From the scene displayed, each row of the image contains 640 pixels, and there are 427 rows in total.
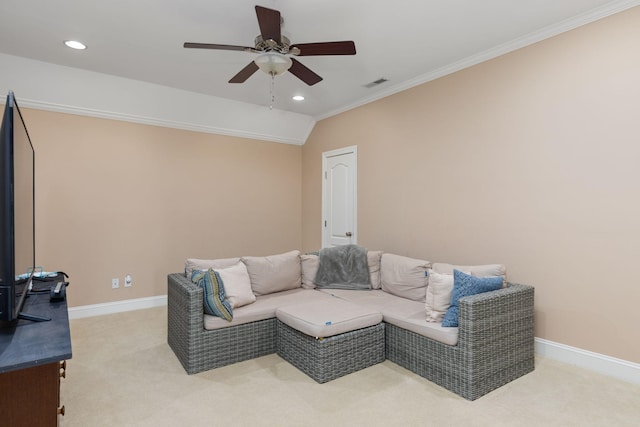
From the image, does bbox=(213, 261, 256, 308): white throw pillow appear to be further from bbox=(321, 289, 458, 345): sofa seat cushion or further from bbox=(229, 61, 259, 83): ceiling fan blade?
bbox=(229, 61, 259, 83): ceiling fan blade

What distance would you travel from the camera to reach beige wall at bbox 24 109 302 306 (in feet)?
13.1

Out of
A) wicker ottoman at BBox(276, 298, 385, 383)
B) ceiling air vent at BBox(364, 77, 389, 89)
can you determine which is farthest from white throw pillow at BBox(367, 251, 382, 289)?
ceiling air vent at BBox(364, 77, 389, 89)

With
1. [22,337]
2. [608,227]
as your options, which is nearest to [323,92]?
[608,227]

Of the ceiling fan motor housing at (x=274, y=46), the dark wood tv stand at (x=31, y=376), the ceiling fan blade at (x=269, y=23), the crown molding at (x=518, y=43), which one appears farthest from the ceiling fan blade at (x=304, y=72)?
the dark wood tv stand at (x=31, y=376)

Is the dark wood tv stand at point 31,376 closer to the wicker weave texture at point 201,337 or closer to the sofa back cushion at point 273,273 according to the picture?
the wicker weave texture at point 201,337

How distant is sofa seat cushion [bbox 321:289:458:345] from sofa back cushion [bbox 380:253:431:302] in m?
0.07

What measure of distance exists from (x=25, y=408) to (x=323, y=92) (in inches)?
160

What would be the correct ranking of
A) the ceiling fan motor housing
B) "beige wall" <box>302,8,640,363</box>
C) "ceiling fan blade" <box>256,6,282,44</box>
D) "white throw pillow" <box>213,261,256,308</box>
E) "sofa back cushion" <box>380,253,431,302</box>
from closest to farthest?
"ceiling fan blade" <box>256,6,282,44</box>, the ceiling fan motor housing, "beige wall" <box>302,8,640,363</box>, "white throw pillow" <box>213,261,256,308</box>, "sofa back cushion" <box>380,253,431,302</box>

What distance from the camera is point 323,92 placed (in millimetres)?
4500

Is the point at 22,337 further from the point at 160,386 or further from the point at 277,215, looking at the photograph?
the point at 277,215

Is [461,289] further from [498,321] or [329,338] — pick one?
[329,338]

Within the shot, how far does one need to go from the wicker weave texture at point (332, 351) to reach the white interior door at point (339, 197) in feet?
7.20

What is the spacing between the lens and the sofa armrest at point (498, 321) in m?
2.38

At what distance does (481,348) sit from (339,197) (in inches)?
124
